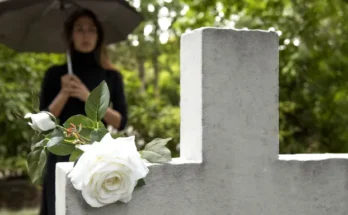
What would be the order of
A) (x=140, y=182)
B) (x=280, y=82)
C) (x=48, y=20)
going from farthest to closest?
(x=280, y=82)
(x=48, y=20)
(x=140, y=182)

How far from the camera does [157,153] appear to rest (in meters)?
1.56

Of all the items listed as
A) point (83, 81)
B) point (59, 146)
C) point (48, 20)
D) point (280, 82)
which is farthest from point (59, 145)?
point (280, 82)

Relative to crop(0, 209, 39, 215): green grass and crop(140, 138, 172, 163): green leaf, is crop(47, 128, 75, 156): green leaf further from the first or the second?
crop(0, 209, 39, 215): green grass

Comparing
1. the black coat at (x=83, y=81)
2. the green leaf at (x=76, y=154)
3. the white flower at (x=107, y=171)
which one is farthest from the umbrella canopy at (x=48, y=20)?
the white flower at (x=107, y=171)

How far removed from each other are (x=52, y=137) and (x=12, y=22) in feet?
6.94

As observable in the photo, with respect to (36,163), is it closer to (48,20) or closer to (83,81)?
(83,81)

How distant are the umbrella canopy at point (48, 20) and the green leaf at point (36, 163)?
1867 mm

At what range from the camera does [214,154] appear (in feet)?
5.20

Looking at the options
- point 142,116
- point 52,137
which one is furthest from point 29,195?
point 52,137

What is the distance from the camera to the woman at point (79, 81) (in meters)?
2.77

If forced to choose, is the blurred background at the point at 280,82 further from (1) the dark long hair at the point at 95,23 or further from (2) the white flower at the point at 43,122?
(2) the white flower at the point at 43,122

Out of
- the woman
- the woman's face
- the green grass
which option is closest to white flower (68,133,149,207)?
the woman

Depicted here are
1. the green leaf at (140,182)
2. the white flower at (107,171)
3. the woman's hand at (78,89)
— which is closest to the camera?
the white flower at (107,171)

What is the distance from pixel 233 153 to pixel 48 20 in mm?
2259
